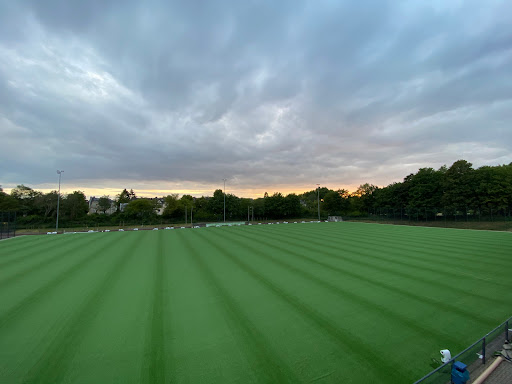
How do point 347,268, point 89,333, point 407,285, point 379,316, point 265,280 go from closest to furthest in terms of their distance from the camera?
1. point 89,333
2. point 379,316
3. point 407,285
4. point 265,280
5. point 347,268

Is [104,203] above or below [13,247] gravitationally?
above

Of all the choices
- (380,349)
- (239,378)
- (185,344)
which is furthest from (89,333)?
(380,349)

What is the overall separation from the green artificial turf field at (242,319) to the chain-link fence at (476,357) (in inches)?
9.5

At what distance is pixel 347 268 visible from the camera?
943 centimetres

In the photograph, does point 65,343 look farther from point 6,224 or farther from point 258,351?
point 6,224

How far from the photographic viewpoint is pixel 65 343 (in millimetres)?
4332

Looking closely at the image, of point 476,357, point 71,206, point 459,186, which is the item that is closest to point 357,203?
point 459,186

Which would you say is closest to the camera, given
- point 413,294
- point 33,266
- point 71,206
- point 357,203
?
point 413,294

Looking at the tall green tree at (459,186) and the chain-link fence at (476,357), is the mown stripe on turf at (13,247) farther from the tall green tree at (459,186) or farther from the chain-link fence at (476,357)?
the tall green tree at (459,186)

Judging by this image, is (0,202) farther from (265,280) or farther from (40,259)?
(265,280)

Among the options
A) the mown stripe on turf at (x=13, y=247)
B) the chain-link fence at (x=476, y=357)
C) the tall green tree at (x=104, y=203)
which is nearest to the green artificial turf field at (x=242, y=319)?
the chain-link fence at (x=476, y=357)

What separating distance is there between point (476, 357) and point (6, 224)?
33.6 meters

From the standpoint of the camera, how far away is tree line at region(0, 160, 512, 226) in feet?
116

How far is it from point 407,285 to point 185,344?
7.20 m
